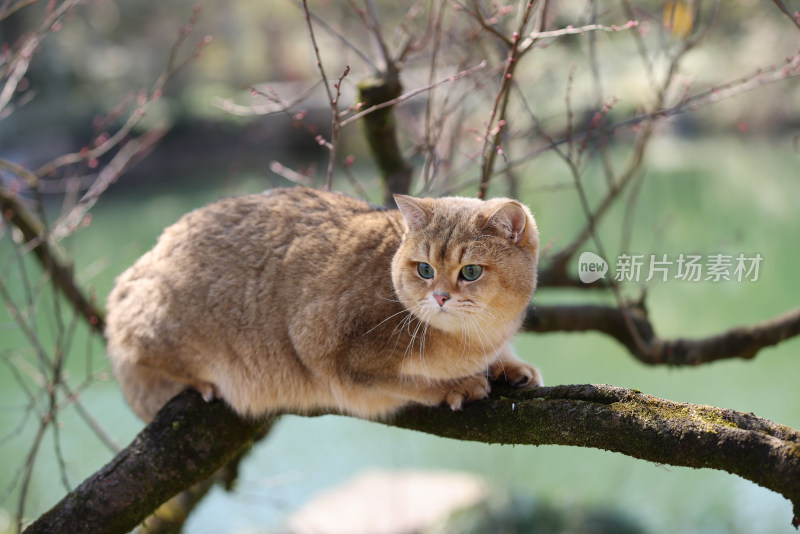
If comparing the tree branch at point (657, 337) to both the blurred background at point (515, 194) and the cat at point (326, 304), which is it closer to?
→ the blurred background at point (515, 194)

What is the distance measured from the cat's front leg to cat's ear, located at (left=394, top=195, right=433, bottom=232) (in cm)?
61

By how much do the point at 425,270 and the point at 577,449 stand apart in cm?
757

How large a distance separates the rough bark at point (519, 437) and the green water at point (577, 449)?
3.08 meters

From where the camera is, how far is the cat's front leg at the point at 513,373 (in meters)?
2.80

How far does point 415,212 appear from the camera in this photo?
271 cm

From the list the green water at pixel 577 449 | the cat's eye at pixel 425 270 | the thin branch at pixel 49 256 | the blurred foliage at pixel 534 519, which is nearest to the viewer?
the cat's eye at pixel 425 270

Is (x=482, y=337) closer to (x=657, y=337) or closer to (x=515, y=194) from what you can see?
(x=657, y=337)

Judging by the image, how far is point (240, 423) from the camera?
3.00 meters

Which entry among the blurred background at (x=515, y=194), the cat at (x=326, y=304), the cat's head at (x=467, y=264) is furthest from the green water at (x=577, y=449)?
the cat's head at (x=467, y=264)

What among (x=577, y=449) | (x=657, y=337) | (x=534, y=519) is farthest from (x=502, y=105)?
(x=577, y=449)

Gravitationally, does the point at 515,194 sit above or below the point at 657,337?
above

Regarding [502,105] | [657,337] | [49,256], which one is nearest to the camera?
[502,105]

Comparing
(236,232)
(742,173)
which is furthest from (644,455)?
(742,173)

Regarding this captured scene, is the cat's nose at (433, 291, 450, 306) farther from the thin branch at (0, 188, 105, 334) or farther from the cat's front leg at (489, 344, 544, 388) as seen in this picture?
the thin branch at (0, 188, 105, 334)
